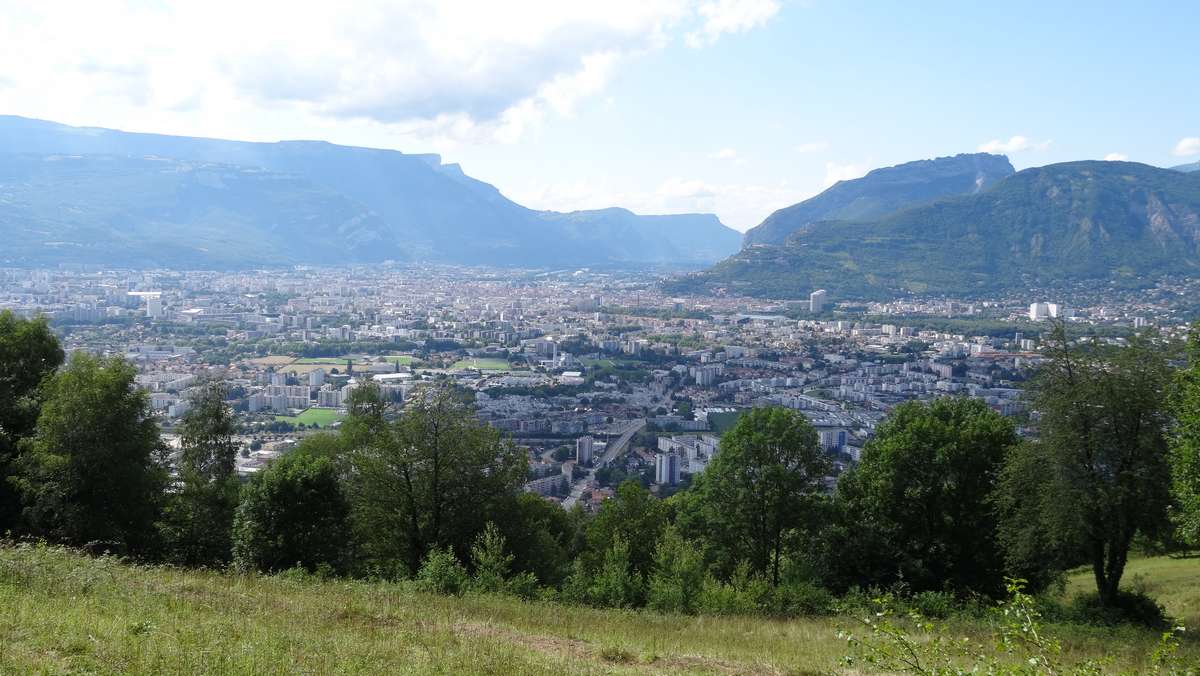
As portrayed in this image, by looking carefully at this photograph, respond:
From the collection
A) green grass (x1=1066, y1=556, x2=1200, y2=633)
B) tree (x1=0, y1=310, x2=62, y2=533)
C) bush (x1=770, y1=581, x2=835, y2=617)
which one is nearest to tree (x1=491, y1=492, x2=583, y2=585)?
bush (x1=770, y1=581, x2=835, y2=617)

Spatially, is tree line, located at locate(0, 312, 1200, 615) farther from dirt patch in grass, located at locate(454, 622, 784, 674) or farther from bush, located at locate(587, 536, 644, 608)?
dirt patch in grass, located at locate(454, 622, 784, 674)

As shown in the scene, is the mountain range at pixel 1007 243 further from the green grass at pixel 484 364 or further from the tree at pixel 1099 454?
the tree at pixel 1099 454

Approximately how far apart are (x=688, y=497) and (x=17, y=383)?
54.2ft

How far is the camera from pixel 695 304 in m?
121

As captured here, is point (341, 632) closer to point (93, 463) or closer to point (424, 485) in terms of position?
point (424, 485)

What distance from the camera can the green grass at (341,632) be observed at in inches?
236

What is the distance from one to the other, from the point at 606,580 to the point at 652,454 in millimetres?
27183

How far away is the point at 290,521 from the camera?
1423cm

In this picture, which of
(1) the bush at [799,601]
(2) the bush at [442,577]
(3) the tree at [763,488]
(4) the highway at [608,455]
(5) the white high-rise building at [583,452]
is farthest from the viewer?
(5) the white high-rise building at [583,452]

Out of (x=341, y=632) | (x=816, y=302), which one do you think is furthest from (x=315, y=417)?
(x=816, y=302)

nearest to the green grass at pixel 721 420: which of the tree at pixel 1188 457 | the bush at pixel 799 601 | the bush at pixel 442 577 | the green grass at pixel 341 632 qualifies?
the bush at pixel 799 601

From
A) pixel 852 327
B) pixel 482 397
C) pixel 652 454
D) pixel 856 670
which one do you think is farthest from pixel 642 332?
pixel 856 670

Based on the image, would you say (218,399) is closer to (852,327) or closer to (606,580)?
(606,580)

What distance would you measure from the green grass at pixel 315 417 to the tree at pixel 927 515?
31054 mm
